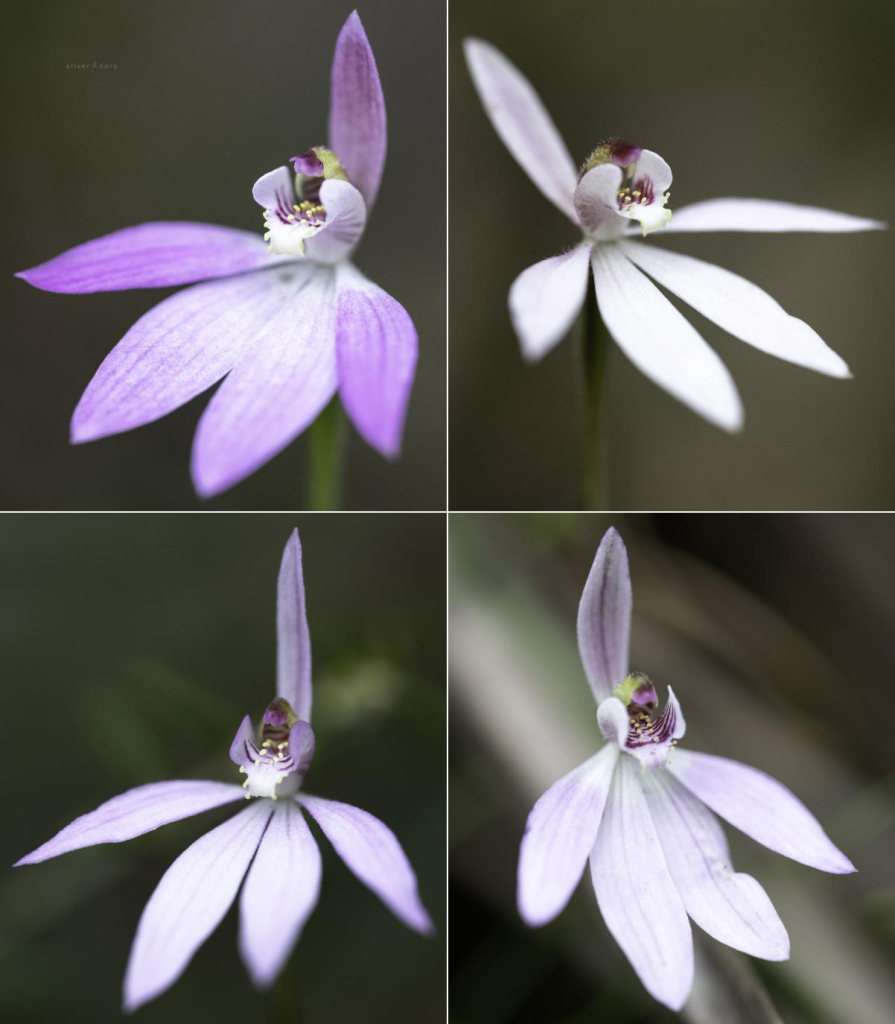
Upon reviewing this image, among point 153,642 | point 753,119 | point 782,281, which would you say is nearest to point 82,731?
point 153,642

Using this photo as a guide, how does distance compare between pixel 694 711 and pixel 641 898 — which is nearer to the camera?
pixel 641 898

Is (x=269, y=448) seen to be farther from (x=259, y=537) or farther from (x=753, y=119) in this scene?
(x=753, y=119)

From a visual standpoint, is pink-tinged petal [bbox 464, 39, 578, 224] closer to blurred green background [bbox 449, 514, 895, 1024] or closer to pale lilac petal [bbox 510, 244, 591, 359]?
pale lilac petal [bbox 510, 244, 591, 359]

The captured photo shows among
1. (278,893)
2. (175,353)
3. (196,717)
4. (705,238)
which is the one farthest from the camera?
(705,238)

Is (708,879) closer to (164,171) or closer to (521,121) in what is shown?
(521,121)

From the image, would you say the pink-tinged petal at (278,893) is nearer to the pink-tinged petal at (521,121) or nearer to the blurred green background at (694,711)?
the blurred green background at (694,711)

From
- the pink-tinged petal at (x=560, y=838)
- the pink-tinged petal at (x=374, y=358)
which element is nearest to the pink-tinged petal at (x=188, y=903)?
the pink-tinged petal at (x=560, y=838)

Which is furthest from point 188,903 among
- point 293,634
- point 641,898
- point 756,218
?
point 756,218

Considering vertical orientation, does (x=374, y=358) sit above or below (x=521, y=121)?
below
